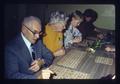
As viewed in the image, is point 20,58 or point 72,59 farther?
point 72,59

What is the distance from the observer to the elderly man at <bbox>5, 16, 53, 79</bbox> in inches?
194

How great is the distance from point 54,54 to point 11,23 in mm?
639

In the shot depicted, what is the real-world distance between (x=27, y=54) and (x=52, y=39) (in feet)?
1.15

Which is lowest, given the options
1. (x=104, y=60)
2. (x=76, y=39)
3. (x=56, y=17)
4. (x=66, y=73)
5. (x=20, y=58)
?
(x=66, y=73)

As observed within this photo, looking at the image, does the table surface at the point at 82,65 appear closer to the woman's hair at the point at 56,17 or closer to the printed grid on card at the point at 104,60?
the printed grid on card at the point at 104,60

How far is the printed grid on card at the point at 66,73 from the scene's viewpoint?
16.3 feet

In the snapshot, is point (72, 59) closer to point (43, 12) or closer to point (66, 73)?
point (66, 73)

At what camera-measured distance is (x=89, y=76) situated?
4.98 metres

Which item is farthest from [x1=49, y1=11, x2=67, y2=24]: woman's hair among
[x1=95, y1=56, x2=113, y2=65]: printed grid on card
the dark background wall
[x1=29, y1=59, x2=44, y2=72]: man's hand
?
[x1=95, y1=56, x2=113, y2=65]: printed grid on card

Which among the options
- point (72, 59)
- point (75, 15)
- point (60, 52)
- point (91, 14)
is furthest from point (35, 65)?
point (91, 14)

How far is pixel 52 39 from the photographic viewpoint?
4973mm

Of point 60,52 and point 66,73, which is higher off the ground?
point 60,52
